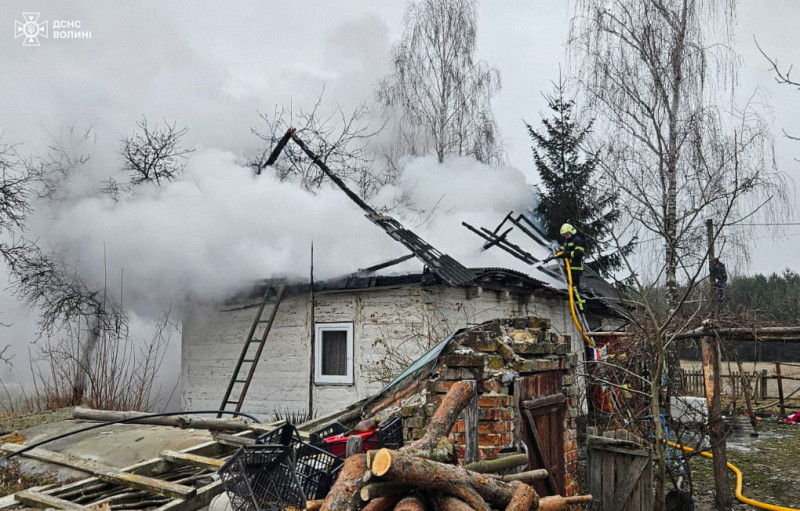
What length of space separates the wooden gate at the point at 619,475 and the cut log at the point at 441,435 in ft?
8.24

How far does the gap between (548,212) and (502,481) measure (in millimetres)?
18527

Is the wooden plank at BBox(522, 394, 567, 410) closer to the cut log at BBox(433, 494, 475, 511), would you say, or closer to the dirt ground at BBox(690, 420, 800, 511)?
the cut log at BBox(433, 494, 475, 511)

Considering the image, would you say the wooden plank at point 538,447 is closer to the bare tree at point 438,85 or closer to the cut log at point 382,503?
the cut log at point 382,503

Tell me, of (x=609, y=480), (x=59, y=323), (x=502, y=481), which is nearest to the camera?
(x=502, y=481)

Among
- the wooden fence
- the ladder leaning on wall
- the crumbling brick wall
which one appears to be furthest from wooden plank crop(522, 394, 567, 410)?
the wooden fence

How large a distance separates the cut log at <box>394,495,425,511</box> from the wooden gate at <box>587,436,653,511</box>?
3.32m

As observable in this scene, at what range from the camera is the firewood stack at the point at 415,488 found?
2773 mm

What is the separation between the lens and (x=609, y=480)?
5.55 m

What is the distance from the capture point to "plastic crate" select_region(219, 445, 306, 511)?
10.4 ft

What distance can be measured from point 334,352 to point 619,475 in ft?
21.1

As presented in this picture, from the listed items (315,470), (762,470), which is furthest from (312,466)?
(762,470)

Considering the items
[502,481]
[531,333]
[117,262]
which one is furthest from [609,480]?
[117,262]

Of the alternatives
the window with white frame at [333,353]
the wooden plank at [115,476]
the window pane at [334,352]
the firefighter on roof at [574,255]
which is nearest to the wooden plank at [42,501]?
the wooden plank at [115,476]

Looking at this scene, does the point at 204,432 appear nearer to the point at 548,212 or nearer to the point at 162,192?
the point at 162,192
